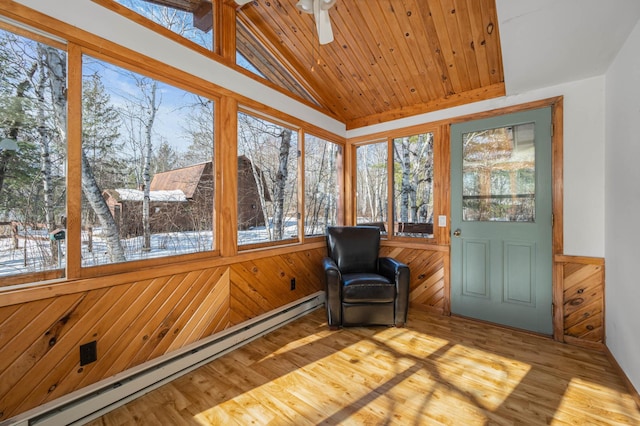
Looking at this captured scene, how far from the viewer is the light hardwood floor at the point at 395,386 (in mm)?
1585

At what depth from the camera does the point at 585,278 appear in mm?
2426

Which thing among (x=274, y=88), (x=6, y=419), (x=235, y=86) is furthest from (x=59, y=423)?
(x=274, y=88)

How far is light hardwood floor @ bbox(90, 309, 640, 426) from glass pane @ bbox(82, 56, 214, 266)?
103 centimetres

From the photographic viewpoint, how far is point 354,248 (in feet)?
10.7

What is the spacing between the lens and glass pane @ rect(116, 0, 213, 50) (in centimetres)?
194

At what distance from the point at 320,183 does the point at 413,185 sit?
49.1 inches

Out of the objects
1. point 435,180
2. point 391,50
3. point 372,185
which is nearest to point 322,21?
point 391,50

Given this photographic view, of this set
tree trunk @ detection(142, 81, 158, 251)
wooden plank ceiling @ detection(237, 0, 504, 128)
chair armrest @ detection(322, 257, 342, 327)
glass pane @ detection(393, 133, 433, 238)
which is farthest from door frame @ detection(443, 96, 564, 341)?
tree trunk @ detection(142, 81, 158, 251)

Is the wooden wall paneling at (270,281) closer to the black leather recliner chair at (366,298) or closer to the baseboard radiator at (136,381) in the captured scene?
the baseboard radiator at (136,381)

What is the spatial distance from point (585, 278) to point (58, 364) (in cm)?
406

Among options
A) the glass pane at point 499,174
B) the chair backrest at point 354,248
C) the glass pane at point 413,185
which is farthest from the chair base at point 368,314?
the glass pane at point 499,174

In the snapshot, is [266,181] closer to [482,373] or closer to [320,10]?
[320,10]

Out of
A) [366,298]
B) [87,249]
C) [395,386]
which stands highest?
[87,249]

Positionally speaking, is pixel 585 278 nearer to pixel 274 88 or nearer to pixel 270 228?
pixel 270 228
